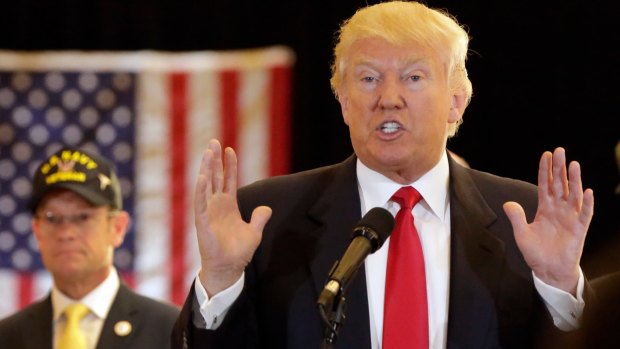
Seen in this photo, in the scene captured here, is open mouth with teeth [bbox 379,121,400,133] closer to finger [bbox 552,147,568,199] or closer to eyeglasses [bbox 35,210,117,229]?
finger [bbox 552,147,568,199]

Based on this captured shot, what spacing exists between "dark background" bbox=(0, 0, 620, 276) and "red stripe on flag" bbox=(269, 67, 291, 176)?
62 millimetres

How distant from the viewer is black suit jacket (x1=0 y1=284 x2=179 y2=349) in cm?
359

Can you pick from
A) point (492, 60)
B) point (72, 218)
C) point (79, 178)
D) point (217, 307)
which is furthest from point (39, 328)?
point (492, 60)

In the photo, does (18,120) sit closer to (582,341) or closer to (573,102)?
(573,102)

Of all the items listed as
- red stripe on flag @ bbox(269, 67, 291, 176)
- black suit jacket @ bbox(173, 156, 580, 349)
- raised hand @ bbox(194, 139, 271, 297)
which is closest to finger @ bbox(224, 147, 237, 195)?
raised hand @ bbox(194, 139, 271, 297)

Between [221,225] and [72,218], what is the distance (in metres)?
1.45

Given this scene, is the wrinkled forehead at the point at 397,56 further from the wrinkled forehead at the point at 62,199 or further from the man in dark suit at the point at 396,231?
the wrinkled forehead at the point at 62,199

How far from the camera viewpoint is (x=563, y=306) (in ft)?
8.27

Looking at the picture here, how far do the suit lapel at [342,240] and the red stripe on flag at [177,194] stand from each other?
8.45 feet

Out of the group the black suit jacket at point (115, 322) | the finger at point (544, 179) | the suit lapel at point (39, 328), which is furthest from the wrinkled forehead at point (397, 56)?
the suit lapel at point (39, 328)

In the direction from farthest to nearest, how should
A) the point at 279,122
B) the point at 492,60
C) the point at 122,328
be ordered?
the point at 279,122, the point at 492,60, the point at 122,328

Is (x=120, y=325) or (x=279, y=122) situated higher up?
(x=279, y=122)

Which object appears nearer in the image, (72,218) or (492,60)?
(72,218)

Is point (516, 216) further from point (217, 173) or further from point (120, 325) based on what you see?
point (120, 325)
